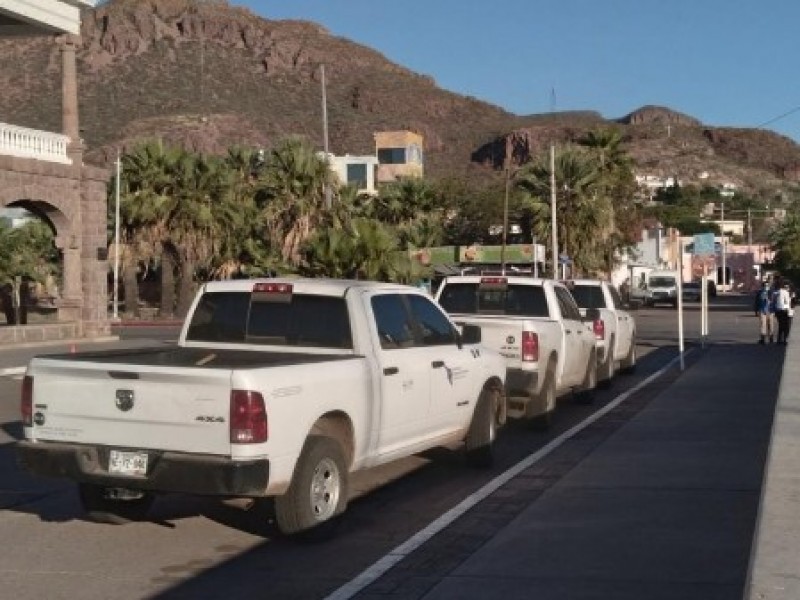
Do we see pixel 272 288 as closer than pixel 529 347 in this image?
Yes

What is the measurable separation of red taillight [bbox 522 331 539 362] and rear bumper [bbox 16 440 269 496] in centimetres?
659

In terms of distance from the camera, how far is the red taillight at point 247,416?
762 centimetres

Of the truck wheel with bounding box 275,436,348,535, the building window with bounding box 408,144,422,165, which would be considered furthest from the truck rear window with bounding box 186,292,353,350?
the building window with bounding box 408,144,422,165

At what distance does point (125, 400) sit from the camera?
7.99 metres

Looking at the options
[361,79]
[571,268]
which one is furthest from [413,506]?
[361,79]

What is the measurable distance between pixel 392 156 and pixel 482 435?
85784 mm

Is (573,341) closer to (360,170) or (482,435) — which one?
(482,435)

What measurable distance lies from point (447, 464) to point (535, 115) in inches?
7208

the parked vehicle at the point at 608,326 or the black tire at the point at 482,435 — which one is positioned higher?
the parked vehicle at the point at 608,326

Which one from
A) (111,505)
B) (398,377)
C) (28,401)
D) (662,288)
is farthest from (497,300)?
(662,288)

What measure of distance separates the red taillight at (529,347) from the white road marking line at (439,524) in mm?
989

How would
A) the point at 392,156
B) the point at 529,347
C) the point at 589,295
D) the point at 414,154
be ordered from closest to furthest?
the point at 529,347 → the point at 589,295 → the point at 392,156 → the point at 414,154

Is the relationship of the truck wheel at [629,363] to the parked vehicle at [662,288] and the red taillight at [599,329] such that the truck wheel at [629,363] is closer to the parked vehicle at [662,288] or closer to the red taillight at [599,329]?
the red taillight at [599,329]

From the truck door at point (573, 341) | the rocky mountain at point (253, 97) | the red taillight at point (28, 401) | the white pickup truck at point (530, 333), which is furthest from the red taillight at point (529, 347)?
the rocky mountain at point (253, 97)
